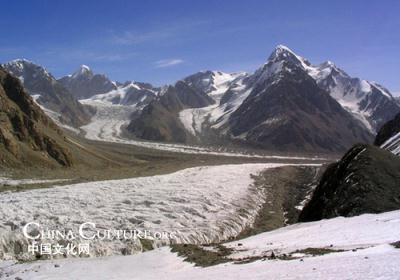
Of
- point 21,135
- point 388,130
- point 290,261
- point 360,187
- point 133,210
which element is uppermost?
point 21,135

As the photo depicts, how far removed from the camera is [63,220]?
105 ft

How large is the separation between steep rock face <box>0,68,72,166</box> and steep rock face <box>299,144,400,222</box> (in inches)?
1685

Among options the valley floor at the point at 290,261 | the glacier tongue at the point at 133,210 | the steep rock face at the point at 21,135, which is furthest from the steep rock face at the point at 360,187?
the steep rock face at the point at 21,135

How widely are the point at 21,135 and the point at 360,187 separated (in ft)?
195

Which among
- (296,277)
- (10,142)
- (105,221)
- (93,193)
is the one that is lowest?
(296,277)

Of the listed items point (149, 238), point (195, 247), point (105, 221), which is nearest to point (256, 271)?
point (195, 247)

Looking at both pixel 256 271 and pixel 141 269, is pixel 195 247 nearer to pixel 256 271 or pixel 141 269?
pixel 141 269

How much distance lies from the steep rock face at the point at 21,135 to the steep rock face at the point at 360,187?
4279cm

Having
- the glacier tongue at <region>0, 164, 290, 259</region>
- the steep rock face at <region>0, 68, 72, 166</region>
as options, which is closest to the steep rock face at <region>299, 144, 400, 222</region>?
the glacier tongue at <region>0, 164, 290, 259</region>

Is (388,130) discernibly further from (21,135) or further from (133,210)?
(21,135)

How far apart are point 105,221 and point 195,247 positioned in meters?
8.45

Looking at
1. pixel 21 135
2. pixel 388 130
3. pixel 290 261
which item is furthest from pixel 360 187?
pixel 21 135

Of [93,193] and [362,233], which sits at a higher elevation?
[93,193]

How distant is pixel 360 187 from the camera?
3180 cm
